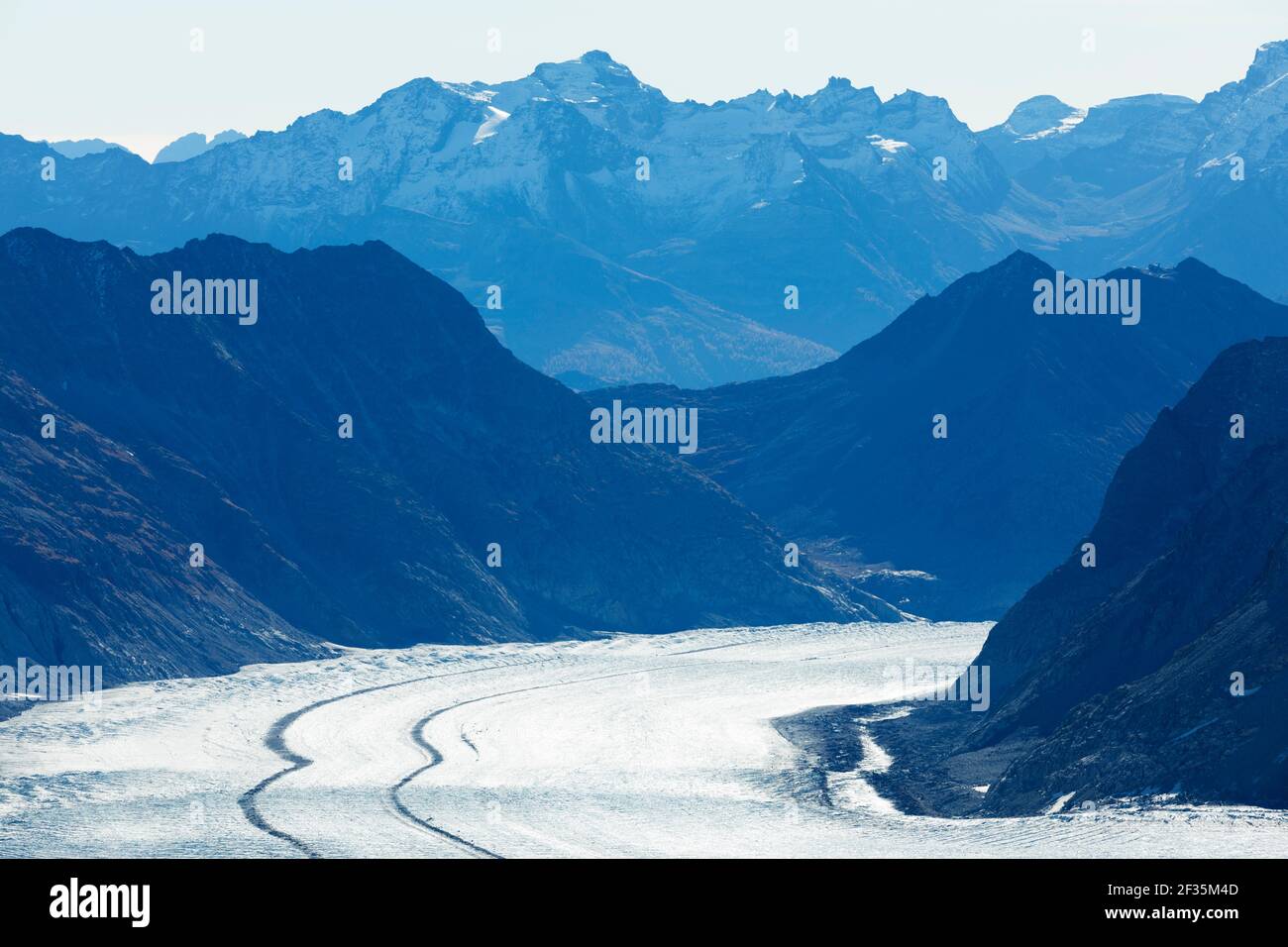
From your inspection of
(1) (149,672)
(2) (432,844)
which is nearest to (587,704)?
(1) (149,672)

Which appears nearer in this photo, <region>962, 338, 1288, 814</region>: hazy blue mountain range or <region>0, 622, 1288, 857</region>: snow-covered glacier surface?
<region>0, 622, 1288, 857</region>: snow-covered glacier surface

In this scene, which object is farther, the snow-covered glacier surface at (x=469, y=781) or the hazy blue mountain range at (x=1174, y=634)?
the hazy blue mountain range at (x=1174, y=634)

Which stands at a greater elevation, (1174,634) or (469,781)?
Result: (1174,634)

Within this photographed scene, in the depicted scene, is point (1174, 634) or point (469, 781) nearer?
point (469, 781)
